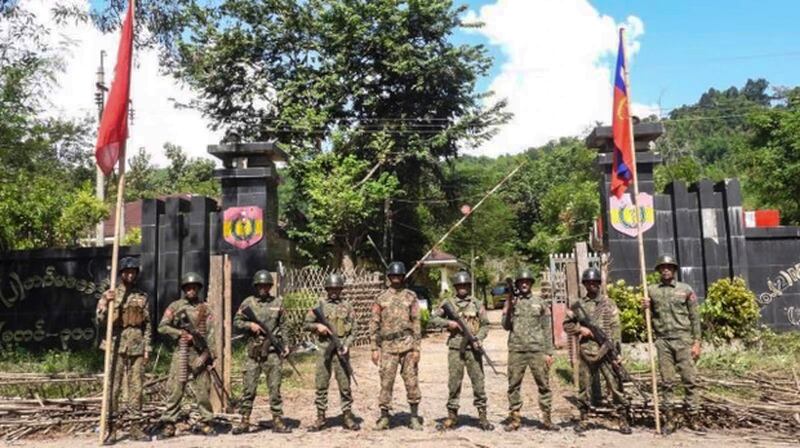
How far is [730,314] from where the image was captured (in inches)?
411

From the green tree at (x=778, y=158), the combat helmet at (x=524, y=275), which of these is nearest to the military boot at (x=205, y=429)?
the combat helmet at (x=524, y=275)

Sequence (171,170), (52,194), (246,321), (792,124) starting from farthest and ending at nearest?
(171,170) → (792,124) → (52,194) → (246,321)

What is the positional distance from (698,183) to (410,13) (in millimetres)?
11988

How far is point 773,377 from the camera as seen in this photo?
7980 mm

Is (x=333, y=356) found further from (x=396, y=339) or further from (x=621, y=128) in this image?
(x=621, y=128)

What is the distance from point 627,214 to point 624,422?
5.34 metres

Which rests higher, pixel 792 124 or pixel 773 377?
pixel 792 124

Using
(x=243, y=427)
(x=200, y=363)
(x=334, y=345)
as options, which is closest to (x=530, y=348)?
(x=334, y=345)

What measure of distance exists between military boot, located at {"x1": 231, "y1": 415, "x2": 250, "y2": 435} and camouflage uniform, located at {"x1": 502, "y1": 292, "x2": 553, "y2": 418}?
293 cm

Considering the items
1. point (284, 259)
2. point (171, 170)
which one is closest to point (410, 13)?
point (284, 259)

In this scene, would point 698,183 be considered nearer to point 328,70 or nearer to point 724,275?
point 724,275

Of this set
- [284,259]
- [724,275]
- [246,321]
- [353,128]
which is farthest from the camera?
[353,128]

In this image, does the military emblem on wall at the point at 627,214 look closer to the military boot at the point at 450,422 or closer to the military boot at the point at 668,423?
the military boot at the point at 668,423

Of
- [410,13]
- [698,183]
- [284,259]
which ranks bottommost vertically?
[284,259]
